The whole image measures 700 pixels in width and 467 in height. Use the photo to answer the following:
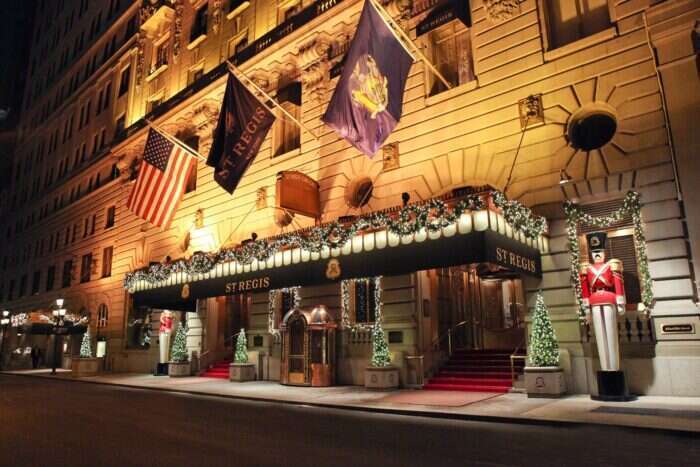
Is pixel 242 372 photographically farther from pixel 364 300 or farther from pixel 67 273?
pixel 67 273

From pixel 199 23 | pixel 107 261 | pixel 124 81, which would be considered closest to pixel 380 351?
pixel 199 23

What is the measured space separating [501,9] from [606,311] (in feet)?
33.2

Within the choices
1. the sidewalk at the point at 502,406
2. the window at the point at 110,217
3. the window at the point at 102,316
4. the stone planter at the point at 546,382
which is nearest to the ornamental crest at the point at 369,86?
the sidewalk at the point at 502,406

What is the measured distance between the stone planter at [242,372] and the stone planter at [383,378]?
→ 6.68 meters

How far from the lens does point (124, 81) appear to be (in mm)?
38844

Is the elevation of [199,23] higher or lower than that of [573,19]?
higher

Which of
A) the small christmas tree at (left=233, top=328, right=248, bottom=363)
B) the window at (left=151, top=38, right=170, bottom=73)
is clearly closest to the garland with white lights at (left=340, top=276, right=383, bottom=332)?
the small christmas tree at (left=233, top=328, right=248, bottom=363)

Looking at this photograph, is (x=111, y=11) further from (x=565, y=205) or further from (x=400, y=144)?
(x=565, y=205)

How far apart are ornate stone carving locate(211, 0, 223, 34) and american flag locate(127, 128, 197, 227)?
10.7 metres

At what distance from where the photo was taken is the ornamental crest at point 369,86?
43.5 feet

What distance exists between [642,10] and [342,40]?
441 inches

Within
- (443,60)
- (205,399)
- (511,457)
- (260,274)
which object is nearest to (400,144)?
(443,60)

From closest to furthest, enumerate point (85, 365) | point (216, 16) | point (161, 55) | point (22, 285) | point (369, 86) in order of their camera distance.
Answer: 1. point (369, 86)
2. point (85, 365)
3. point (216, 16)
4. point (161, 55)
5. point (22, 285)

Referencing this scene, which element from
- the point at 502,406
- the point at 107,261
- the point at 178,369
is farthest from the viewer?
the point at 107,261
